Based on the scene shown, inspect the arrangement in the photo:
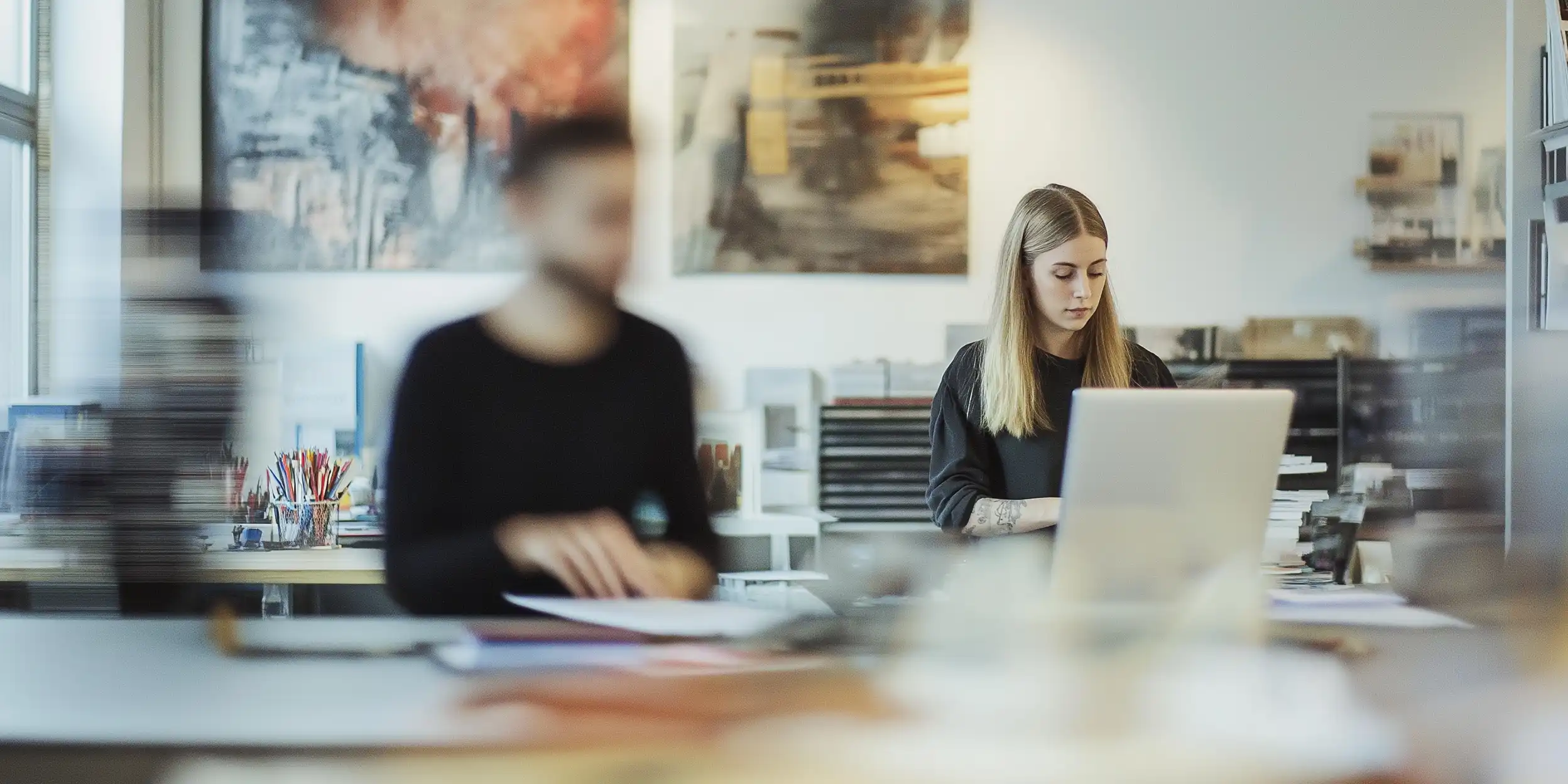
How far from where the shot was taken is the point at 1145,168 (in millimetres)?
4008

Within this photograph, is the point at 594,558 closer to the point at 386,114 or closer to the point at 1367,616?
the point at 1367,616

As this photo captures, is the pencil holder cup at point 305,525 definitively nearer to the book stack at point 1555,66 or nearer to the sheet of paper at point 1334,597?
the sheet of paper at point 1334,597

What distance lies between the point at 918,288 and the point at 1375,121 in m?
1.61

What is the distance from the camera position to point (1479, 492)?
361 cm

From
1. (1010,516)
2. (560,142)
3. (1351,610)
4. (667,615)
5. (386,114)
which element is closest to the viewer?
(667,615)

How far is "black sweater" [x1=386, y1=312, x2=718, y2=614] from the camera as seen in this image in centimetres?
153

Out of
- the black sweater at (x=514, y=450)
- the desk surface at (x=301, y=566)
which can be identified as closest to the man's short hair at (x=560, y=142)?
the black sweater at (x=514, y=450)

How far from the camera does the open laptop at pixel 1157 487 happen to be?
4.29 feet

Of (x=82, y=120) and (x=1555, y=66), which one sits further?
(x=82, y=120)

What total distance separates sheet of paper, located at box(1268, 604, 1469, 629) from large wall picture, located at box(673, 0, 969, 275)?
274 centimetres

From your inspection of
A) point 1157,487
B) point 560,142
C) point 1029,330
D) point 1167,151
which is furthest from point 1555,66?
point 560,142

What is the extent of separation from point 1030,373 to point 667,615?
106 cm

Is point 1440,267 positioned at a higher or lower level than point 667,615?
higher

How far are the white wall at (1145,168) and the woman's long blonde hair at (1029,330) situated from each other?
1.81 metres
